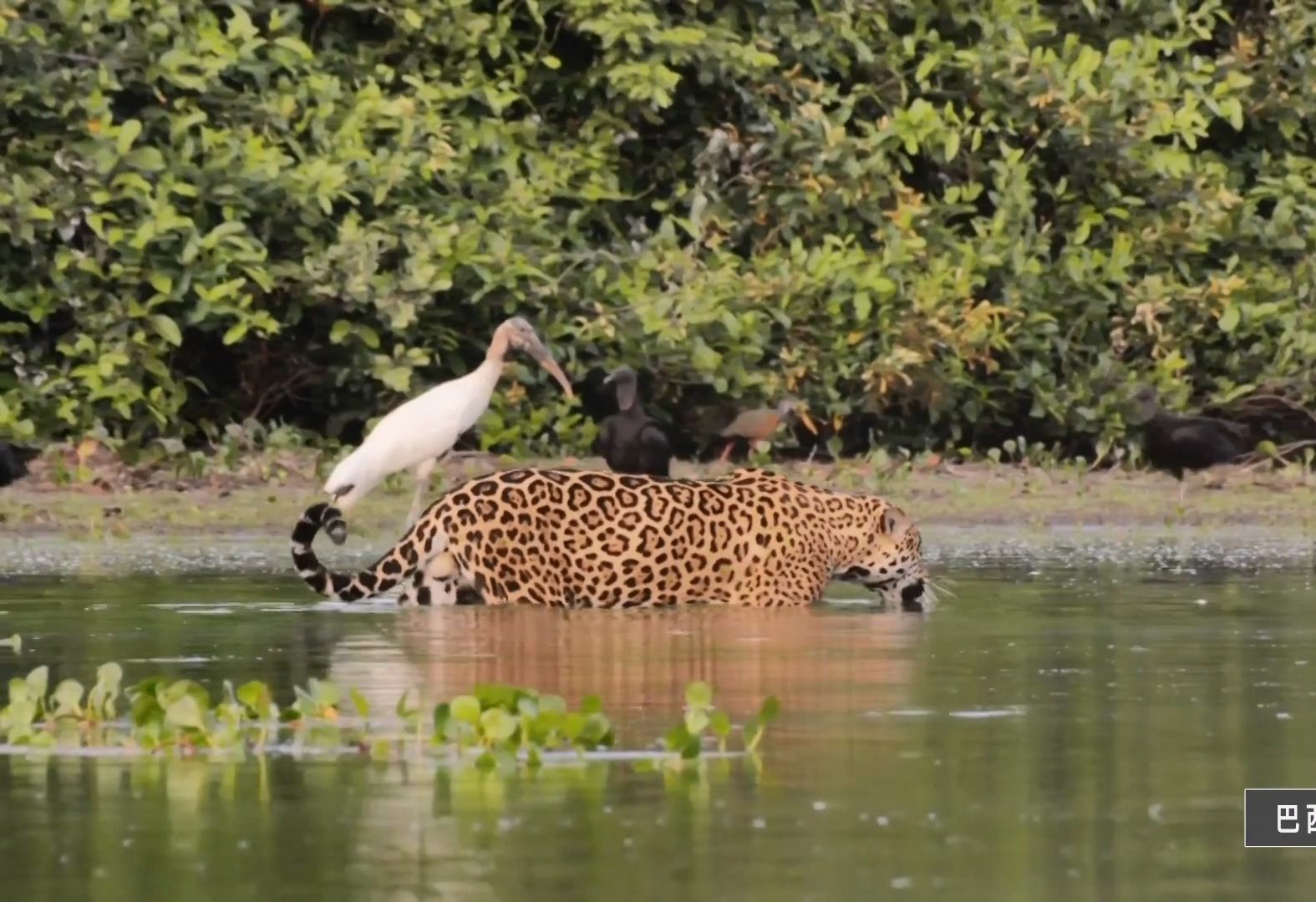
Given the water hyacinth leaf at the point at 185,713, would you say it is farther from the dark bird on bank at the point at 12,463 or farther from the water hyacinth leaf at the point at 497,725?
the dark bird on bank at the point at 12,463

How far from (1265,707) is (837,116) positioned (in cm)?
1171

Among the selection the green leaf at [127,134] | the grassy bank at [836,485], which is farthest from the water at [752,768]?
the green leaf at [127,134]

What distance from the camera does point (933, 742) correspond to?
8633 mm

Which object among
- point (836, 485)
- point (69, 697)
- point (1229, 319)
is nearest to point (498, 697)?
point (69, 697)

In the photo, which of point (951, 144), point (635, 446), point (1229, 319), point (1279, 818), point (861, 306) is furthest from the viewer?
point (1229, 319)

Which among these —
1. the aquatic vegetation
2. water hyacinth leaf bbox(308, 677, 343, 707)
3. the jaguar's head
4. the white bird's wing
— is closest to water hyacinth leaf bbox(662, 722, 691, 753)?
the aquatic vegetation

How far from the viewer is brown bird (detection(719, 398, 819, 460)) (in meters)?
19.4

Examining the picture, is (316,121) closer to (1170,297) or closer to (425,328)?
(425,328)

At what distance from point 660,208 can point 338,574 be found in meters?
8.11

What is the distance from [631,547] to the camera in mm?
13039

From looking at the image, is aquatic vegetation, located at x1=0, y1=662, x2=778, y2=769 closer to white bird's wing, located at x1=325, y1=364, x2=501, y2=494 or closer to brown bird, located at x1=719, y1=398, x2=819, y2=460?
white bird's wing, located at x1=325, y1=364, x2=501, y2=494

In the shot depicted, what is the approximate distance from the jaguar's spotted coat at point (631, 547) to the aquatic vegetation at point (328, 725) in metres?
3.85

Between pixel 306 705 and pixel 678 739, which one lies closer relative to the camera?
pixel 678 739

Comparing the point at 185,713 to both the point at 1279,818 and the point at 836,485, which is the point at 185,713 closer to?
the point at 1279,818
